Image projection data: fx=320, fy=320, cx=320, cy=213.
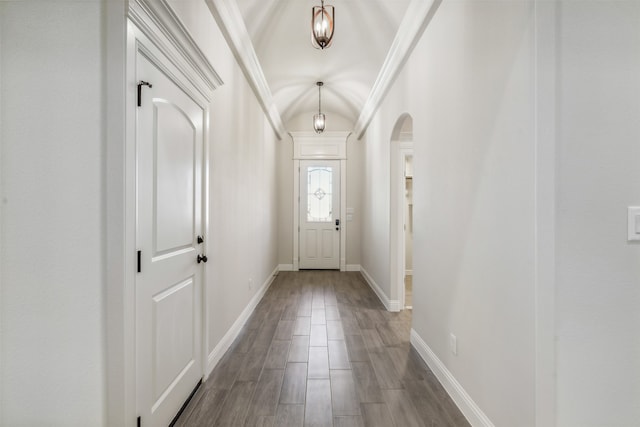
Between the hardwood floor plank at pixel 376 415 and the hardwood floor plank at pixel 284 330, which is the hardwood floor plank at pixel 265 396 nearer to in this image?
the hardwood floor plank at pixel 376 415

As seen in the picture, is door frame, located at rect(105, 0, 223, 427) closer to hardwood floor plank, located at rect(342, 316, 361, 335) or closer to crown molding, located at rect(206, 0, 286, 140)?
crown molding, located at rect(206, 0, 286, 140)

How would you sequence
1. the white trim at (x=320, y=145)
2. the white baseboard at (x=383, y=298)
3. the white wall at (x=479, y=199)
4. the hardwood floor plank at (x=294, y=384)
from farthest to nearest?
the white trim at (x=320, y=145) < the white baseboard at (x=383, y=298) < the hardwood floor plank at (x=294, y=384) < the white wall at (x=479, y=199)

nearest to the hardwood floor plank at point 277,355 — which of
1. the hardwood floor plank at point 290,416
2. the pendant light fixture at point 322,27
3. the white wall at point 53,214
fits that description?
the hardwood floor plank at point 290,416

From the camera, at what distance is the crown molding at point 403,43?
240cm

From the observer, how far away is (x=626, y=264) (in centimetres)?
123

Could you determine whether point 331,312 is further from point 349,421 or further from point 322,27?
point 322,27

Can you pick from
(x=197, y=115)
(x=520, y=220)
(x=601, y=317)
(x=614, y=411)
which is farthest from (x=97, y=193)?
(x=614, y=411)

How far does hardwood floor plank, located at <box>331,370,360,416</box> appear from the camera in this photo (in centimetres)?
186

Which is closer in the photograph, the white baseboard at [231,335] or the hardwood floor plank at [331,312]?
the white baseboard at [231,335]

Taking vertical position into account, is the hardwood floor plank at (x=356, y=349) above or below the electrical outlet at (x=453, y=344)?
below

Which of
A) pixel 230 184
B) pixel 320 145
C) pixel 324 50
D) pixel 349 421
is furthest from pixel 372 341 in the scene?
pixel 320 145

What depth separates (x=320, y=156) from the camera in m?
6.42

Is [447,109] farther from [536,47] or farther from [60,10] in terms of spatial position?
[60,10]

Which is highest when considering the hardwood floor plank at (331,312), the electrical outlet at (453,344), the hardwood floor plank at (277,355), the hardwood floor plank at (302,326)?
the electrical outlet at (453,344)
